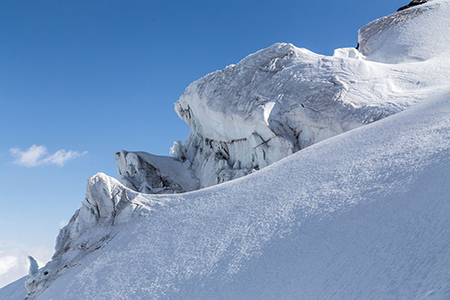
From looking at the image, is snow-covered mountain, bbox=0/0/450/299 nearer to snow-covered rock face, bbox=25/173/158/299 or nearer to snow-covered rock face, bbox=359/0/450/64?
snow-covered rock face, bbox=25/173/158/299

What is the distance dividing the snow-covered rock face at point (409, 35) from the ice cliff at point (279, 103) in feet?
0.18

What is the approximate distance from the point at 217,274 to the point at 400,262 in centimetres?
276

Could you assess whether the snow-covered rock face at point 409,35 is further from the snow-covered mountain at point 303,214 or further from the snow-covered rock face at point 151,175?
the snow-covered rock face at point 151,175

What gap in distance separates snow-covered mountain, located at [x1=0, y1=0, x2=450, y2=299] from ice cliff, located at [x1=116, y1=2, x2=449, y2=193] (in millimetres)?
68

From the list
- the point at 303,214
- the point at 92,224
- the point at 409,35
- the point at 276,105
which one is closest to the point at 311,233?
the point at 303,214

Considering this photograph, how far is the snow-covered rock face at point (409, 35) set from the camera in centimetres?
1752

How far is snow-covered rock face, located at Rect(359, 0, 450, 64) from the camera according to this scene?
17516 mm

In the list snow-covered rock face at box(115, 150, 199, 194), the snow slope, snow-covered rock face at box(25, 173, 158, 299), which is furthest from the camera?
snow-covered rock face at box(115, 150, 199, 194)

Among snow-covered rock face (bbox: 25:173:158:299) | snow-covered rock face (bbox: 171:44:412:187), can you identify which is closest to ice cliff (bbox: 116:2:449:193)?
snow-covered rock face (bbox: 171:44:412:187)

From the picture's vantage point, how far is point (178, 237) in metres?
7.12

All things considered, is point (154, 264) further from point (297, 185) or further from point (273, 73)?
point (273, 73)

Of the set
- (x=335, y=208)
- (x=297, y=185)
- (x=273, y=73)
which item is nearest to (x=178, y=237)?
(x=297, y=185)

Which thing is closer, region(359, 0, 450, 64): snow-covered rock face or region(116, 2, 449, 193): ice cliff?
region(116, 2, 449, 193): ice cliff

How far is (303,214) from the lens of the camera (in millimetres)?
6055
